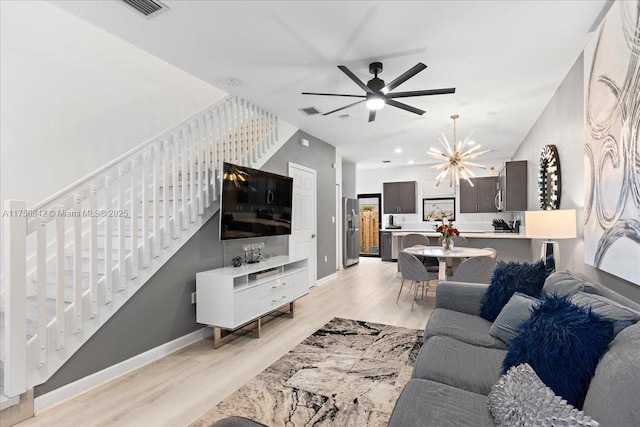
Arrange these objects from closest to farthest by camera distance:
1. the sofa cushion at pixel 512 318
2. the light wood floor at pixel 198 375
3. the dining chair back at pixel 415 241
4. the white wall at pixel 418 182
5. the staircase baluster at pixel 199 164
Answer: the sofa cushion at pixel 512 318 < the light wood floor at pixel 198 375 < the staircase baluster at pixel 199 164 < the dining chair back at pixel 415 241 < the white wall at pixel 418 182

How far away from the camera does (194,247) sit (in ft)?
11.2

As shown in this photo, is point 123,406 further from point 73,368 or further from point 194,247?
point 194,247

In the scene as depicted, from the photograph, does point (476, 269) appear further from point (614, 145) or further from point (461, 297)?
point (614, 145)

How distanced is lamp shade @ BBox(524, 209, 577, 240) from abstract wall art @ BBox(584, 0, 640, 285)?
26 centimetres

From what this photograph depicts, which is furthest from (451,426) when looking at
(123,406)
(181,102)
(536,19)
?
(181,102)

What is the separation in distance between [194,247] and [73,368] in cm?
139

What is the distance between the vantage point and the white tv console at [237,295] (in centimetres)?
316

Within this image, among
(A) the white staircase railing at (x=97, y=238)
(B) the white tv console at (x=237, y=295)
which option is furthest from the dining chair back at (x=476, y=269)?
(A) the white staircase railing at (x=97, y=238)

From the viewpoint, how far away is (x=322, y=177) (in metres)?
6.16

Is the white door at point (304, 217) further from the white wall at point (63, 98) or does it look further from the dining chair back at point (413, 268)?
the white wall at point (63, 98)

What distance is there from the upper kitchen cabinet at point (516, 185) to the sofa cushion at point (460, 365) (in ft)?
15.1

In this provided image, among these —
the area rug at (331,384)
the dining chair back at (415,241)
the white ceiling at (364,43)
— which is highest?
the white ceiling at (364,43)

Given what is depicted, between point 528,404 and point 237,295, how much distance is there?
2555mm

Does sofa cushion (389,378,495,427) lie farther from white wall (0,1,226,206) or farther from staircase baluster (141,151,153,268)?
white wall (0,1,226,206)
